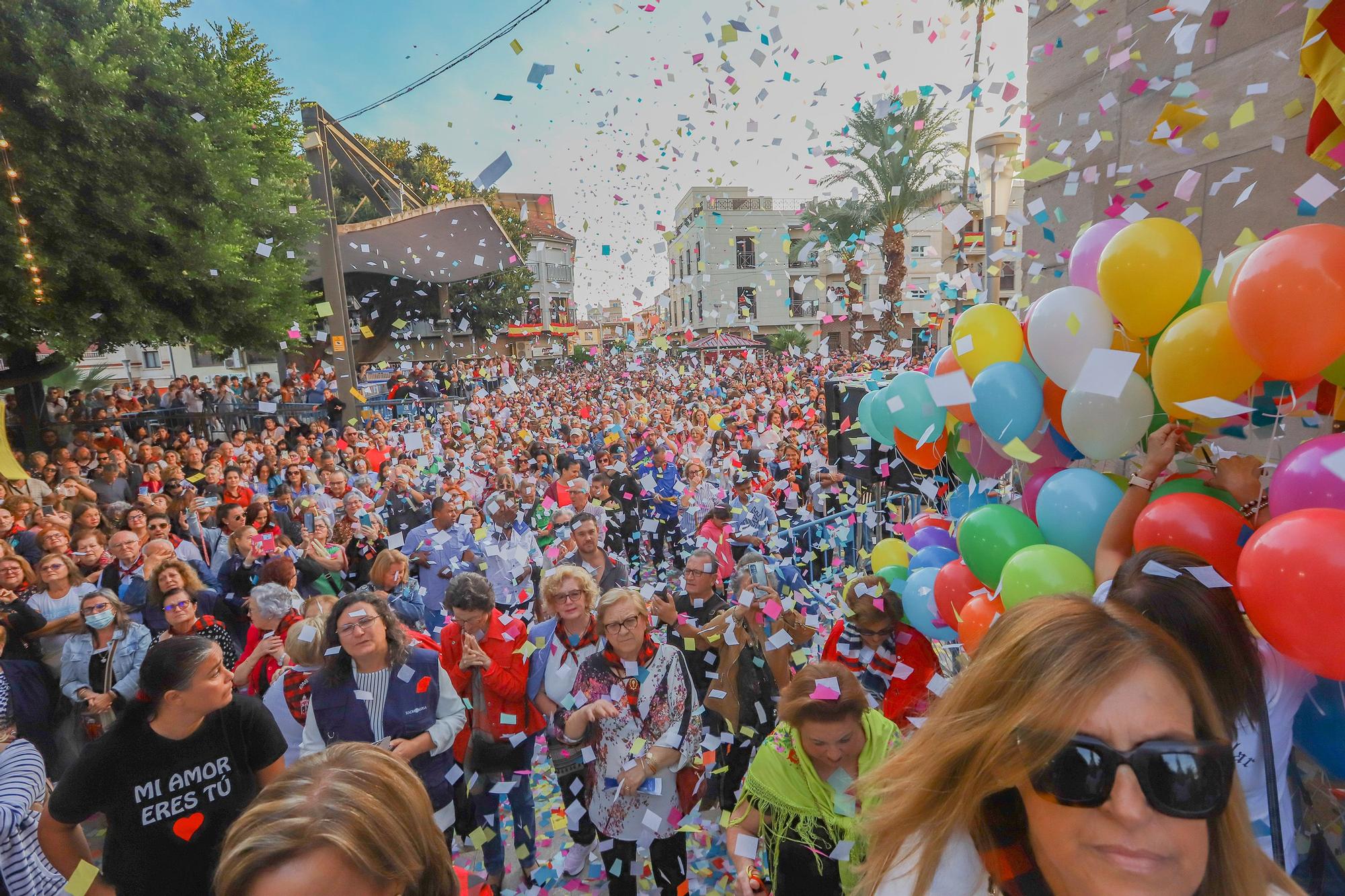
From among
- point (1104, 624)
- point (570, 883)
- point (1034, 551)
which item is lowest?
point (570, 883)

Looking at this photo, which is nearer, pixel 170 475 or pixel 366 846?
pixel 366 846

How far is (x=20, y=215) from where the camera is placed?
323 inches

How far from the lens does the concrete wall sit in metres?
3.03

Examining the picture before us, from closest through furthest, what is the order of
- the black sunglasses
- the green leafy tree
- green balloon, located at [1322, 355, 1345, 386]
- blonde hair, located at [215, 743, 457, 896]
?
the black sunglasses, blonde hair, located at [215, 743, 457, 896], green balloon, located at [1322, 355, 1345, 386], the green leafy tree

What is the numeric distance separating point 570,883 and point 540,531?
10.4 feet

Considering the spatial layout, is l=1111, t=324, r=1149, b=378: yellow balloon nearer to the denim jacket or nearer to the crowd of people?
the crowd of people

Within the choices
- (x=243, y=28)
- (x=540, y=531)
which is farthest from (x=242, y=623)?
(x=243, y=28)

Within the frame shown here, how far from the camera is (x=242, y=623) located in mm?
4633

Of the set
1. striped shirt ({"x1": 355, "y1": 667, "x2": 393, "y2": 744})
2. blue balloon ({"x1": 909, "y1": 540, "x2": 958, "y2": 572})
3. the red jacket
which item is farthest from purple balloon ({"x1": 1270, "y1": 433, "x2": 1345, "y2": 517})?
striped shirt ({"x1": 355, "y1": 667, "x2": 393, "y2": 744})

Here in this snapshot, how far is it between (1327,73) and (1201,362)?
3.67ft

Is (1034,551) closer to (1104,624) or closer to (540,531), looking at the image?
(1104,624)

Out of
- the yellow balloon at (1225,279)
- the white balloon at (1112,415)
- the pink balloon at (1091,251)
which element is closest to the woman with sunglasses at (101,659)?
the white balloon at (1112,415)

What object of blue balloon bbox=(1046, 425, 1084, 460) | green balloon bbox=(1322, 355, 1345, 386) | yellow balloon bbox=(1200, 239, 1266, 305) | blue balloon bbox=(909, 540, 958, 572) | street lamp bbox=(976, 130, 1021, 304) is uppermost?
street lamp bbox=(976, 130, 1021, 304)

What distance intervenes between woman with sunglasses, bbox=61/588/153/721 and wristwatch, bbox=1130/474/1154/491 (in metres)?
4.71
